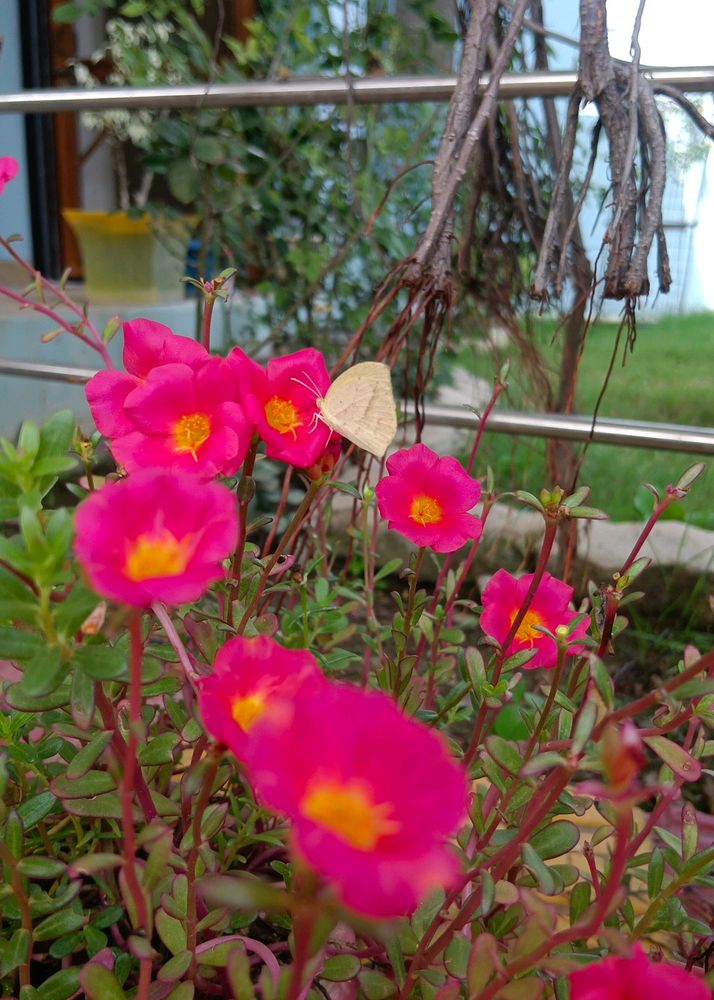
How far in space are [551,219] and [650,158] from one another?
104 mm

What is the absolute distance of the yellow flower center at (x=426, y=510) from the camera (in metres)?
0.46

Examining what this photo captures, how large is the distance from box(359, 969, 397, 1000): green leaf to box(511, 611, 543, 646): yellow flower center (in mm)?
196

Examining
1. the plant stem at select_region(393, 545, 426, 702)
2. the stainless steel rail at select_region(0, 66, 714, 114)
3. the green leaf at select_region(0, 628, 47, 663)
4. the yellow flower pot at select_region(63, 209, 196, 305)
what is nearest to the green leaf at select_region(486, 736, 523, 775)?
the plant stem at select_region(393, 545, 426, 702)

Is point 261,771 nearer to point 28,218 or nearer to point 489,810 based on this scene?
point 489,810

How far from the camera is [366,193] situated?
1.72m

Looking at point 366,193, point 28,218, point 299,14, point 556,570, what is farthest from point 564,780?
point 28,218

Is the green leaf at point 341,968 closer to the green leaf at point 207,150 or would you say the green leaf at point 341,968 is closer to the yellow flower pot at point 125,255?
the green leaf at point 207,150

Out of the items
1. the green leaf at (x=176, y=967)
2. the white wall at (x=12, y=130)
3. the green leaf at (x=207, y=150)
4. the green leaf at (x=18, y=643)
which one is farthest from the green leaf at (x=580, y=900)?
the white wall at (x=12, y=130)

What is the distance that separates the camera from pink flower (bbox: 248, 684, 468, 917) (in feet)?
0.63

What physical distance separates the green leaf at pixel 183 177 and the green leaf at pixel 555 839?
4.59 ft

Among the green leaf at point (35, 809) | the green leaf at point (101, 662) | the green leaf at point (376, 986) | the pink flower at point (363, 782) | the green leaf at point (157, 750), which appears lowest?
the green leaf at point (376, 986)

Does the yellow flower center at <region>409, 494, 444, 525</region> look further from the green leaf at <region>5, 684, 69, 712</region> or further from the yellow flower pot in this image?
the yellow flower pot

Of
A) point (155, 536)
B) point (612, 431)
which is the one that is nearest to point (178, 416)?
point (155, 536)

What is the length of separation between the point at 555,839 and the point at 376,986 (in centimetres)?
11
